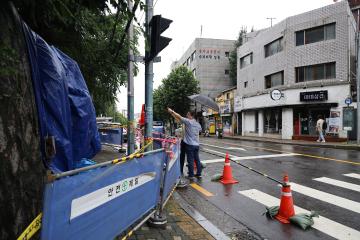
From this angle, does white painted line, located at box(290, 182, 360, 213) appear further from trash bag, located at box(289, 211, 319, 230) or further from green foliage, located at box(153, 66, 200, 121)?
green foliage, located at box(153, 66, 200, 121)

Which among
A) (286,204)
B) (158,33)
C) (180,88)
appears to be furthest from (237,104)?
(286,204)

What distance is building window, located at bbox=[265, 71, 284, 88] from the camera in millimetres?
32188

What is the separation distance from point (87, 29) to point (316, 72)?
80.6ft

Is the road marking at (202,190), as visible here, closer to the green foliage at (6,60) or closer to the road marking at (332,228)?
the road marking at (332,228)

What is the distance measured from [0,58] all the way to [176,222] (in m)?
3.77

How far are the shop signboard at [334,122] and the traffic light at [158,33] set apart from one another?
22.0 m

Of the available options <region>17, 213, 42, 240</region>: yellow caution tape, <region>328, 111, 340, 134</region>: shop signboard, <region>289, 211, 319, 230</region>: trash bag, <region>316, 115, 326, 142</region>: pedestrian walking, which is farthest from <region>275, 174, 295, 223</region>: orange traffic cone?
<region>328, 111, 340, 134</region>: shop signboard

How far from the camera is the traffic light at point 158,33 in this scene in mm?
6996

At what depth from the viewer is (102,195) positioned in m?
3.47

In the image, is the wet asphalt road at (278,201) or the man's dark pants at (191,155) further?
the man's dark pants at (191,155)

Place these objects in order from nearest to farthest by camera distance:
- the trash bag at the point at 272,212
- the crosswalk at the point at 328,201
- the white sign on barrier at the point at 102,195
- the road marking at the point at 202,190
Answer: the white sign on barrier at the point at 102,195
the crosswalk at the point at 328,201
the trash bag at the point at 272,212
the road marking at the point at 202,190

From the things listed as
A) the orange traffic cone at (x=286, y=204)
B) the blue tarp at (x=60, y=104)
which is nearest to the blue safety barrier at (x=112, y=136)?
the blue tarp at (x=60, y=104)

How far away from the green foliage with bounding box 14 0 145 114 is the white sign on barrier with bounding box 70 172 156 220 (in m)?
1.70

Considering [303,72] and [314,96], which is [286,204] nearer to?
[314,96]
